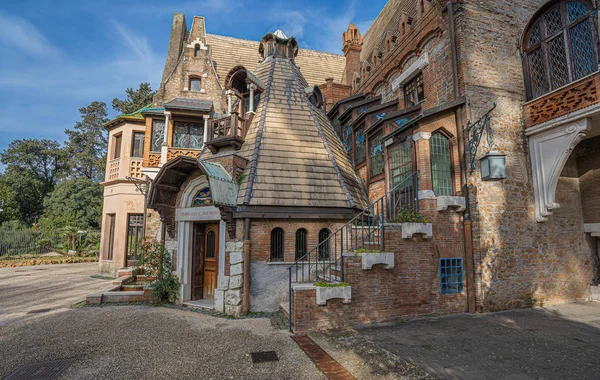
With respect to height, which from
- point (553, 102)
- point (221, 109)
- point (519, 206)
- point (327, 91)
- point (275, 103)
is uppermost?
point (327, 91)

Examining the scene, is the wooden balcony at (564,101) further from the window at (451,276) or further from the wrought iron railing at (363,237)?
the window at (451,276)

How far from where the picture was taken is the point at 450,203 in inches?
320

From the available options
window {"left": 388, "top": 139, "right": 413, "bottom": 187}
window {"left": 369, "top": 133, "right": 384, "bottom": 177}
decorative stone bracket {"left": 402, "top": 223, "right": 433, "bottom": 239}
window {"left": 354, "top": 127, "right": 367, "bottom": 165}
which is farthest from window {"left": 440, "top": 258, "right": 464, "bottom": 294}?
window {"left": 354, "top": 127, "right": 367, "bottom": 165}

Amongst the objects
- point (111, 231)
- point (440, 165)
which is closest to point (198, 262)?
point (440, 165)

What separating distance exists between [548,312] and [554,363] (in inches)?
151

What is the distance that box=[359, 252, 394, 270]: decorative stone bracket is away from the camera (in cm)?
711

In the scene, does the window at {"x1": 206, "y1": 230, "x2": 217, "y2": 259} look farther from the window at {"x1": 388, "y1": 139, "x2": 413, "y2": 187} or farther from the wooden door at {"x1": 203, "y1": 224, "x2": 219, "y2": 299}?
the window at {"x1": 388, "y1": 139, "x2": 413, "y2": 187}

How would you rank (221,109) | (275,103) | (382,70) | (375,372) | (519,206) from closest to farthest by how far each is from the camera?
(375,372)
(519,206)
(275,103)
(382,70)
(221,109)

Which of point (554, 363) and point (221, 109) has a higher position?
point (221, 109)

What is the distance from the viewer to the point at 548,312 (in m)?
8.05

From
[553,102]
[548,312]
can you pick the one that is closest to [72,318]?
[548,312]

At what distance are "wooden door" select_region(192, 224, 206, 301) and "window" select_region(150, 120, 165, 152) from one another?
5.68 metres

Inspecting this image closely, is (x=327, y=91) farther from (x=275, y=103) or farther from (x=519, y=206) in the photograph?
(x=519, y=206)

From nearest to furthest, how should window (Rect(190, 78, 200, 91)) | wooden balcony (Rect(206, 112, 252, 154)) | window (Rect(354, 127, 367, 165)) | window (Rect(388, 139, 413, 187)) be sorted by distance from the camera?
window (Rect(388, 139, 413, 187)) → wooden balcony (Rect(206, 112, 252, 154)) → window (Rect(354, 127, 367, 165)) → window (Rect(190, 78, 200, 91))
